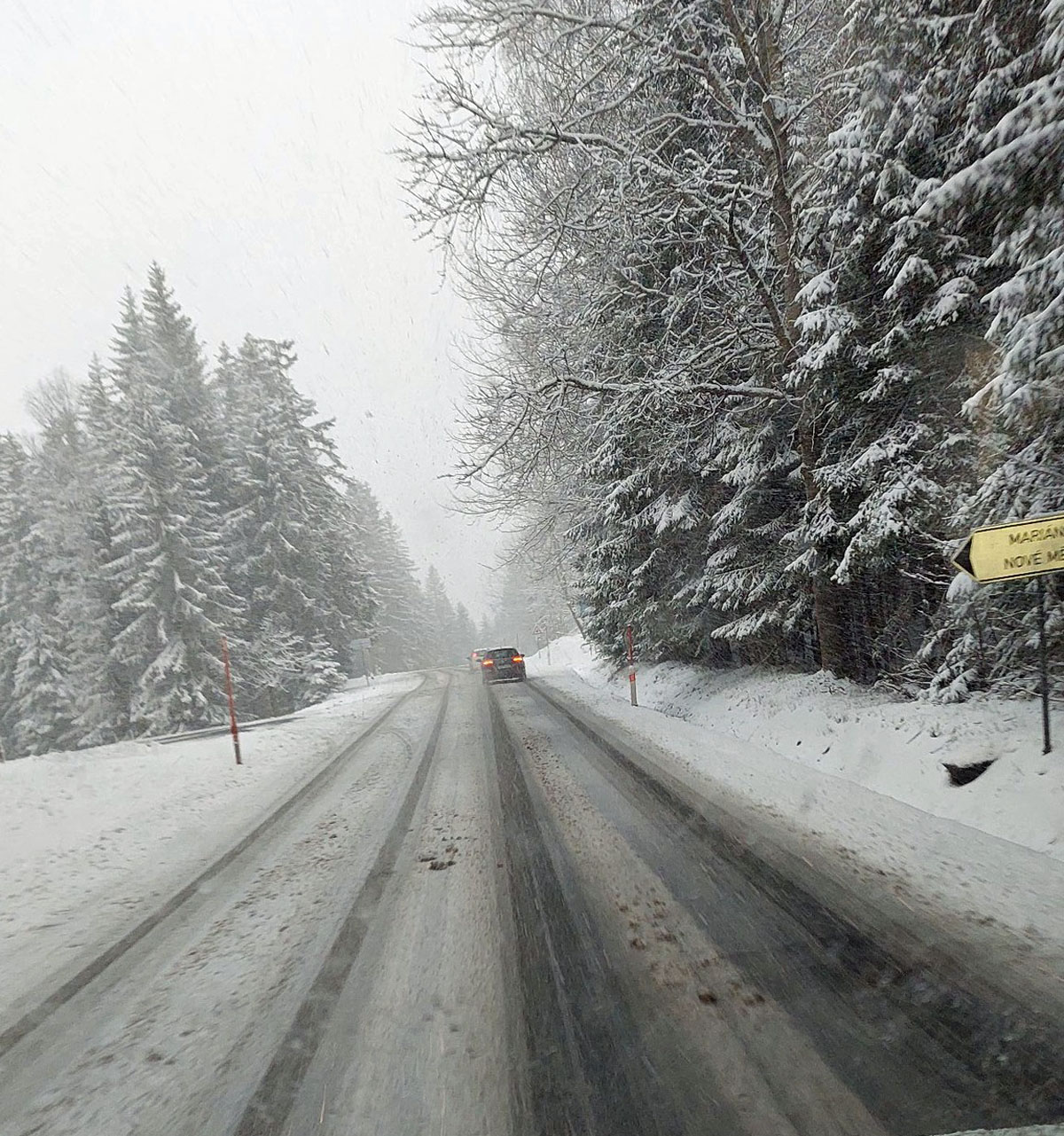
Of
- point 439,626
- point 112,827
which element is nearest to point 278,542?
point 112,827

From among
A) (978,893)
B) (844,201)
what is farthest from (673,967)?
(844,201)

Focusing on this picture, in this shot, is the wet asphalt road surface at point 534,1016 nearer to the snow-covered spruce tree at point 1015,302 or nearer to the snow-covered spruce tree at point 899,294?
the snow-covered spruce tree at point 1015,302

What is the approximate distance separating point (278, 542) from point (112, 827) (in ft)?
66.3

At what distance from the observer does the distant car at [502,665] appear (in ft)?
73.7

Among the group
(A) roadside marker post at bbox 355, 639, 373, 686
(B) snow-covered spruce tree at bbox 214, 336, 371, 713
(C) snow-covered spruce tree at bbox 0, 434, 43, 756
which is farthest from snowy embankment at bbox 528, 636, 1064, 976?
(C) snow-covered spruce tree at bbox 0, 434, 43, 756

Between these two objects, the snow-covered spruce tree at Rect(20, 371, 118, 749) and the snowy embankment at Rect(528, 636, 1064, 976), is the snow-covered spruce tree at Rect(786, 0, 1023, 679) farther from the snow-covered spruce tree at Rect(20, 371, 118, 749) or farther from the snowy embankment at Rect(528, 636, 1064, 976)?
the snow-covered spruce tree at Rect(20, 371, 118, 749)

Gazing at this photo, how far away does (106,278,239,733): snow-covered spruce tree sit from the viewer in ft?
67.5

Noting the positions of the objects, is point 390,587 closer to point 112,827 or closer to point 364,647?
point 364,647

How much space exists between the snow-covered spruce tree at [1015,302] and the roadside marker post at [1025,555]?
23.8 inches

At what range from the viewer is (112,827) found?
6.52m

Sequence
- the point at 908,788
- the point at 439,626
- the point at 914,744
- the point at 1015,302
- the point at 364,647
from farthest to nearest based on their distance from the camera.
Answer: the point at 439,626 < the point at 364,647 < the point at 914,744 < the point at 908,788 < the point at 1015,302

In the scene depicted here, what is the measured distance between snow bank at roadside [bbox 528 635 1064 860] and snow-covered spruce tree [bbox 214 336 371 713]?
18.9 metres

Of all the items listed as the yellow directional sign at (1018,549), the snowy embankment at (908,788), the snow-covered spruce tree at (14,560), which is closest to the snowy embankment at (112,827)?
the snowy embankment at (908,788)

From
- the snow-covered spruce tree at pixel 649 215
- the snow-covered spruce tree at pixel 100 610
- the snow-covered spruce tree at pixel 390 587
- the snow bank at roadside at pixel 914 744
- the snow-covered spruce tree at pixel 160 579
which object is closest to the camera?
the snow bank at roadside at pixel 914 744
